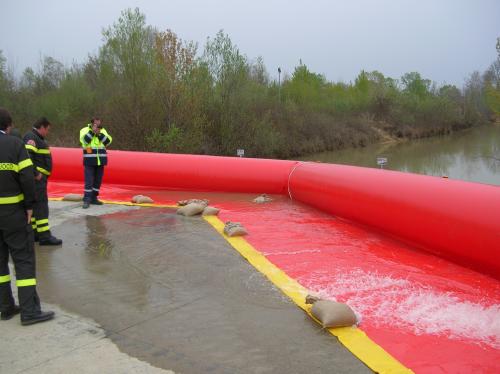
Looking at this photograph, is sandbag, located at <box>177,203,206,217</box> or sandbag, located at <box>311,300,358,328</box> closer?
sandbag, located at <box>311,300,358,328</box>

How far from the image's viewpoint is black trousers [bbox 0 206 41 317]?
2953mm

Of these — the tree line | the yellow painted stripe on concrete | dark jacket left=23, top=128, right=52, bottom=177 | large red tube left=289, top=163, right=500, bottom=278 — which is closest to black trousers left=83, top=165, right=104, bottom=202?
dark jacket left=23, top=128, right=52, bottom=177

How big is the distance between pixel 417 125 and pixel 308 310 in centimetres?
3980

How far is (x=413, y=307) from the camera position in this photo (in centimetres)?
332

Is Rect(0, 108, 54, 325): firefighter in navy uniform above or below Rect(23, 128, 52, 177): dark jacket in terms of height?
below

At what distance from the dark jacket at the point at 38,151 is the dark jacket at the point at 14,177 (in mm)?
1669

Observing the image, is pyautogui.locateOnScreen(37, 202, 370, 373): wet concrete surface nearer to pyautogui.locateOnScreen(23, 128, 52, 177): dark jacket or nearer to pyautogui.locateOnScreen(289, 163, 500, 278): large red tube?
pyautogui.locateOnScreen(23, 128, 52, 177): dark jacket

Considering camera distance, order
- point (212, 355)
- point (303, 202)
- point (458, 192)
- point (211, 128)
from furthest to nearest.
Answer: point (211, 128)
point (303, 202)
point (458, 192)
point (212, 355)

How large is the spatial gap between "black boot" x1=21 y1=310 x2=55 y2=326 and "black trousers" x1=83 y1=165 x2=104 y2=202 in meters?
3.89

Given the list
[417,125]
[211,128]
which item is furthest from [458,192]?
[417,125]

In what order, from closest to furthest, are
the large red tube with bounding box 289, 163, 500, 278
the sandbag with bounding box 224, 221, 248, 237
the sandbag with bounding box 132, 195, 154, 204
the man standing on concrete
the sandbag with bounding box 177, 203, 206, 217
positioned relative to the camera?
the large red tube with bounding box 289, 163, 500, 278 < the sandbag with bounding box 224, 221, 248, 237 < the sandbag with bounding box 177, 203, 206, 217 < the man standing on concrete < the sandbag with bounding box 132, 195, 154, 204

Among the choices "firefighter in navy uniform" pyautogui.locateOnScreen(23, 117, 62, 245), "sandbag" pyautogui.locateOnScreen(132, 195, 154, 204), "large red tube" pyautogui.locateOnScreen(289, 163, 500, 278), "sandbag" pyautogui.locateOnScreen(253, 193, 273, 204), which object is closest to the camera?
"large red tube" pyautogui.locateOnScreen(289, 163, 500, 278)

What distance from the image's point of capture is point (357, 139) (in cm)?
3141

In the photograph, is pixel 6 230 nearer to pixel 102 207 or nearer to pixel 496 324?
pixel 496 324
